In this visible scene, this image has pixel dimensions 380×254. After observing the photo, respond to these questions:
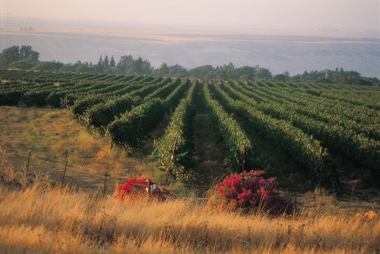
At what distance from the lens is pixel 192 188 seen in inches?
682

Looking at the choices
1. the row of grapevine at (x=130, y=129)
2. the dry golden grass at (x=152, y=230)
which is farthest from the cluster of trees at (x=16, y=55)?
the dry golden grass at (x=152, y=230)

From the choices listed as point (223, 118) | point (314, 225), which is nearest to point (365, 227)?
point (314, 225)

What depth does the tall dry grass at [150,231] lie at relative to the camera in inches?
242

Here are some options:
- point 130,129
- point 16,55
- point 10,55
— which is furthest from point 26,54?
point 130,129

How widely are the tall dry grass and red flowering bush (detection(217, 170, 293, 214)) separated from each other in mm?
1645

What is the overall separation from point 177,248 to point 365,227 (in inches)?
168

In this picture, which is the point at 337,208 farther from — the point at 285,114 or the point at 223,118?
the point at 285,114

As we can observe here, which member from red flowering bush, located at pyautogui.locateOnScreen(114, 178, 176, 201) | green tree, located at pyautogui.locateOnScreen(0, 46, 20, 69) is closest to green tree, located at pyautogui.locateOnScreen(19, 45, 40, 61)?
green tree, located at pyautogui.locateOnScreen(0, 46, 20, 69)

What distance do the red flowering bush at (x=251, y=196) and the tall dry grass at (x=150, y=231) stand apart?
5.40 feet

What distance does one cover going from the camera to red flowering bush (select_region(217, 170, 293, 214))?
33.7 ft

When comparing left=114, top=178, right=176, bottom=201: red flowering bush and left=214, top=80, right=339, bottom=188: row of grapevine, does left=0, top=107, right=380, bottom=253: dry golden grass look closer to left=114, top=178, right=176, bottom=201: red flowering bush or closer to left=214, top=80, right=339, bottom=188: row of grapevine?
left=114, top=178, right=176, bottom=201: red flowering bush

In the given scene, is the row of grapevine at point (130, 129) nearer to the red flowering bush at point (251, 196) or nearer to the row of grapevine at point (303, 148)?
the row of grapevine at point (303, 148)

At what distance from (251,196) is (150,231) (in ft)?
12.9

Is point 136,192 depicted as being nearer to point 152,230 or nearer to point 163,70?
point 152,230
